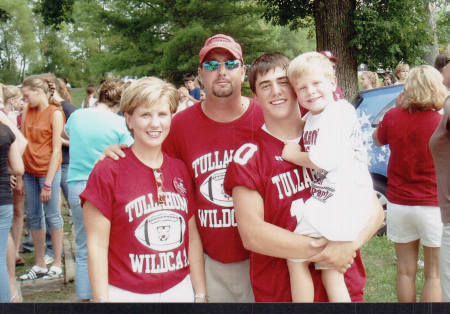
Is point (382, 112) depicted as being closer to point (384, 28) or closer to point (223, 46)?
point (223, 46)

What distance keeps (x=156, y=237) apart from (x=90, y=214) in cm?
30

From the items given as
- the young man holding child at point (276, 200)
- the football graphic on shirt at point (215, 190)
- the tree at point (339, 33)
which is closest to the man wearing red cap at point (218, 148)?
the football graphic on shirt at point (215, 190)

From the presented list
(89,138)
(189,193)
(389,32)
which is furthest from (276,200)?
(389,32)

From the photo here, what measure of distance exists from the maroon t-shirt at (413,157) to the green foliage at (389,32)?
7.35 m

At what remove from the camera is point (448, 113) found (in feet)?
8.91

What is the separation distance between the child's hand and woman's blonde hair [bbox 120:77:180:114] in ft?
1.88

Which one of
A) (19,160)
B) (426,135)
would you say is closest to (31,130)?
(19,160)

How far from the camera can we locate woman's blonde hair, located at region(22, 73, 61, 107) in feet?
16.2

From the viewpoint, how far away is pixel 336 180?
86.0 inches

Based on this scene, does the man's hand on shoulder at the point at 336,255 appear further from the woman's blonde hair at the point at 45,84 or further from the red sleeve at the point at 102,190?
the woman's blonde hair at the point at 45,84

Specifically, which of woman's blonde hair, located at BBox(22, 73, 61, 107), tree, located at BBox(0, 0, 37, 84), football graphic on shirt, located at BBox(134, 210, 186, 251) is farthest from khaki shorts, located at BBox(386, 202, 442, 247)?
tree, located at BBox(0, 0, 37, 84)

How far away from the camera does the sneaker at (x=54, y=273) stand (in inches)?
203

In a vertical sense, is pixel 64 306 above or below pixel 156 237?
below

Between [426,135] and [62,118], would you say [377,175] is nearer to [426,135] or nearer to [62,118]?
[426,135]
